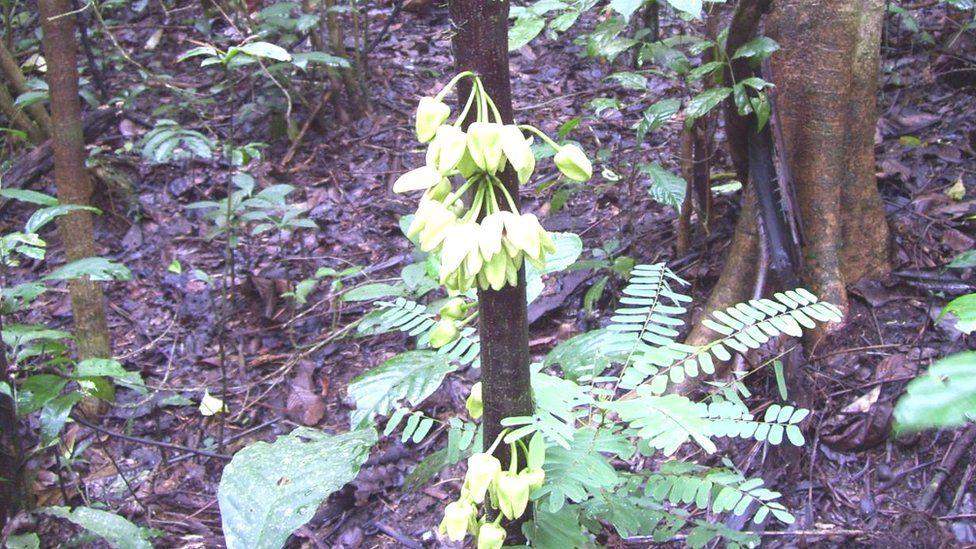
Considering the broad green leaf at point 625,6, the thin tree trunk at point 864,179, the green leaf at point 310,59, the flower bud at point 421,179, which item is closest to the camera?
the flower bud at point 421,179

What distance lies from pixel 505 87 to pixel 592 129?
12.7 ft

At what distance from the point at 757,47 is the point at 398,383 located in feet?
5.54

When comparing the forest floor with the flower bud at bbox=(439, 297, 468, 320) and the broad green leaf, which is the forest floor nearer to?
the flower bud at bbox=(439, 297, 468, 320)

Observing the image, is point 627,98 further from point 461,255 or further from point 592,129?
point 461,255

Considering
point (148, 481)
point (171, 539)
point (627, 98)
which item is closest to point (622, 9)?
point (171, 539)

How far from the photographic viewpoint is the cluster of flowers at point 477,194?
3.56ft

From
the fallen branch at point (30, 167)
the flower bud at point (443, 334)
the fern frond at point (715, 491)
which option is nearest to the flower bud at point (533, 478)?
the flower bud at point (443, 334)

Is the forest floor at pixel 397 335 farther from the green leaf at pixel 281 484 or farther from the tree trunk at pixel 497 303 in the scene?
the tree trunk at pixel 497 303

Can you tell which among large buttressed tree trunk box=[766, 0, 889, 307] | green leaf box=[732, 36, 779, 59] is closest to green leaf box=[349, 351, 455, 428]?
green leaf box=[732, 36, 779, 59]

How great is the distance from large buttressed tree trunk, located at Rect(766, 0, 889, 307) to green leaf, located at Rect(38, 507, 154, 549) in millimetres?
2465

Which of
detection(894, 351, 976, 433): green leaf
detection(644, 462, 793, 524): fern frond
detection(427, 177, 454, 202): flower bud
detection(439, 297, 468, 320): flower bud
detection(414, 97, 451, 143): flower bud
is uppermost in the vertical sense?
detection(414, 97, 451, 143): flower bud

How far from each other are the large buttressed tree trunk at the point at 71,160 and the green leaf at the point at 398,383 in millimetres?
2167

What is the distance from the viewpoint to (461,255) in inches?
43.3

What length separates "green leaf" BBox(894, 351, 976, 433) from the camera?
2.11 feet
